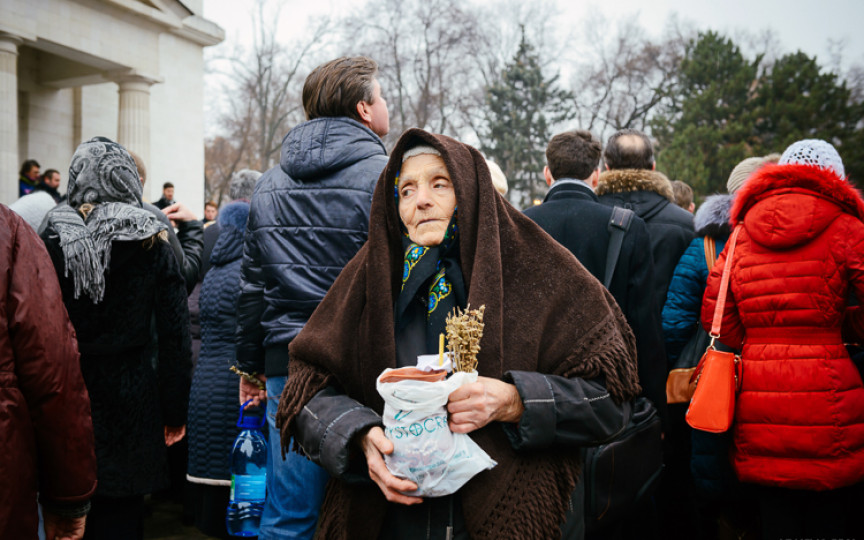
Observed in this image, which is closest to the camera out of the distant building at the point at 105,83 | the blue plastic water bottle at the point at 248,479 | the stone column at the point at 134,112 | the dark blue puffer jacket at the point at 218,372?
the blue plastic water bottle at the point at 248,479

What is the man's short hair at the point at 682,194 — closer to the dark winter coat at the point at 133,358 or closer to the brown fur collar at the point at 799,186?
the brown fur collar at the point at 799,186

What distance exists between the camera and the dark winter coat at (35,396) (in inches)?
87.6

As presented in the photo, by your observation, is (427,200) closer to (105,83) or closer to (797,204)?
(797,204)

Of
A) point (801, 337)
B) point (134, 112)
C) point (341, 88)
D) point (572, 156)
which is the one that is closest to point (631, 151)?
point (572, 156)

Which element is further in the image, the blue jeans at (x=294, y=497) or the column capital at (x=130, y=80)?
the column capital at (x=130, y=80)

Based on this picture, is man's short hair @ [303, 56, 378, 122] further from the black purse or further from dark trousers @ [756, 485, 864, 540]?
dark trousers @ [756, 485, 864, 540]

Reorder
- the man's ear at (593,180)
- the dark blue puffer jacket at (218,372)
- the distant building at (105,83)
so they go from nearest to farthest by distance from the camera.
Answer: the man's ear at (593,180) → the dark blue puffer jacket at (218,372) → the distant building at (105,83)

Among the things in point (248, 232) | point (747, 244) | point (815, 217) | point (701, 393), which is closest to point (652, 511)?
point (701, 393)

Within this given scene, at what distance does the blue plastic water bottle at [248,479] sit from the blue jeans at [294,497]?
35.7 inches

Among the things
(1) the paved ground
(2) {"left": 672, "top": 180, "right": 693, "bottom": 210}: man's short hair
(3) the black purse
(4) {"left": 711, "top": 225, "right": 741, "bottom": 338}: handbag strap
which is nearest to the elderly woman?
(1) the paved ground

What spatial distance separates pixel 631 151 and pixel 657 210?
1.49ft

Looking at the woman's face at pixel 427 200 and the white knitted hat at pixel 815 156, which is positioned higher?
the white knitted hat at pixel 815 156

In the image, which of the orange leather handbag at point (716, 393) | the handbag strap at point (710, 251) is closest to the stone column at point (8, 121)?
the handbag strap at point (710, 251)

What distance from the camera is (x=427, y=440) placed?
1768 millimetres
